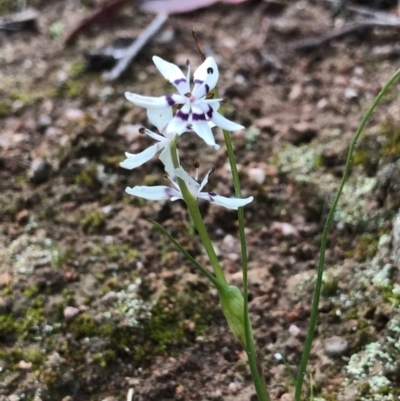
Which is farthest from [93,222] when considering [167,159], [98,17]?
[98,17]

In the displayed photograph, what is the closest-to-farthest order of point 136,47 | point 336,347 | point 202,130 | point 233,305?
1. point 202,130
2. point 233,305
3. point 336,347
4. point 136,47

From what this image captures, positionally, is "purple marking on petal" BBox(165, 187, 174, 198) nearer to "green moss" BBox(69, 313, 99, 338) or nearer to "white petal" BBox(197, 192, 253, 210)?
"white petal" BBox(197, 192, 253, 210)

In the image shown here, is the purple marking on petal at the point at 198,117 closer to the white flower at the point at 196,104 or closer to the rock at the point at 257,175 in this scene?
the white flower at the point at 196,104

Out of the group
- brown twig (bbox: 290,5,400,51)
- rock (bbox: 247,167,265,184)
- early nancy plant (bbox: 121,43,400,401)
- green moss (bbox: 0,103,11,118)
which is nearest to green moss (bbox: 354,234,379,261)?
rock (bbox: 247,167,265,184)

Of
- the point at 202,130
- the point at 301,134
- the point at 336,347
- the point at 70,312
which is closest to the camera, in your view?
the point at 202,130

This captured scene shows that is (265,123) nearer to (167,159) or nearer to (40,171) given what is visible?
(40,171)
